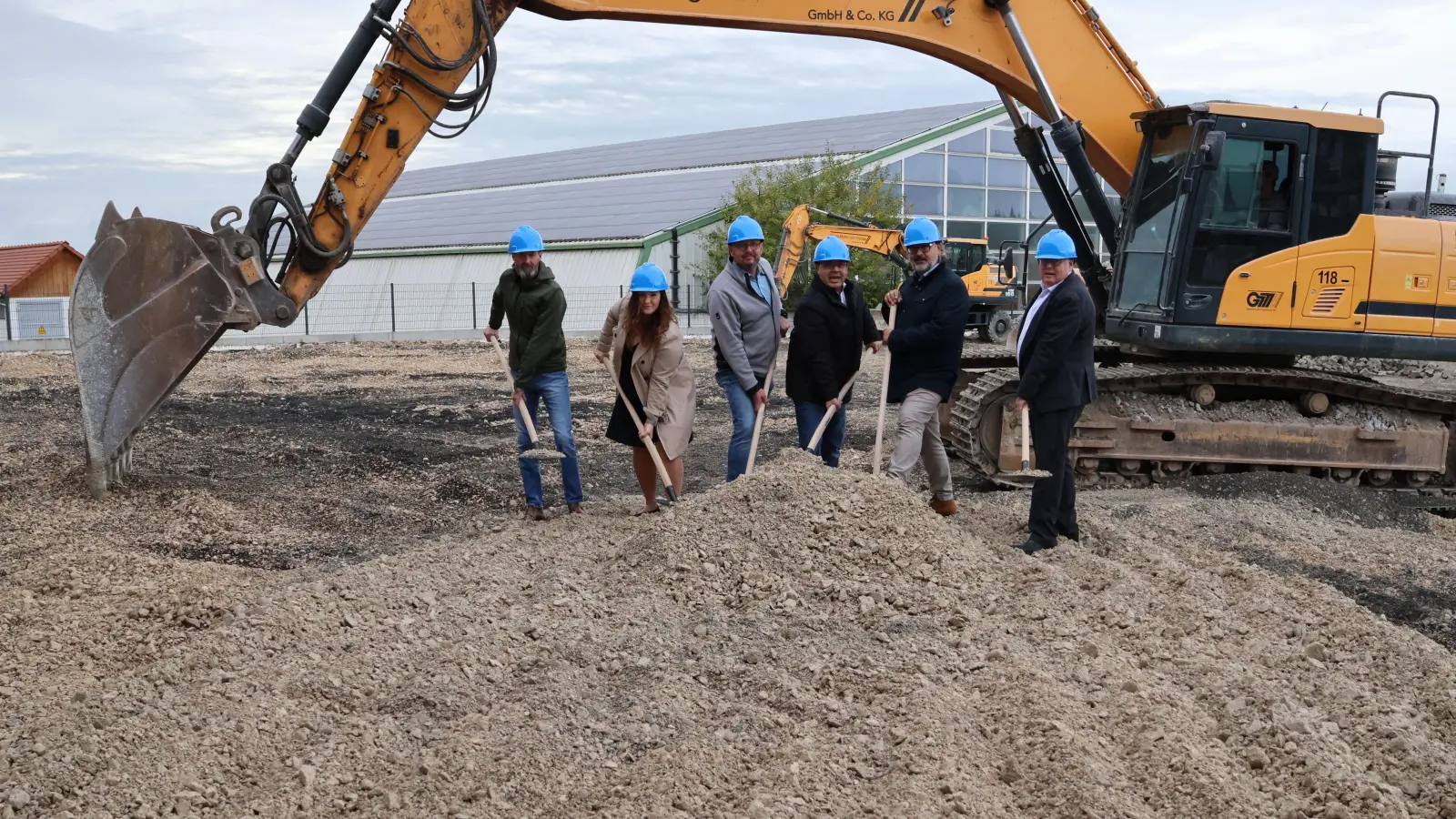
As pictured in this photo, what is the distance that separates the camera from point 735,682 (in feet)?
15.4

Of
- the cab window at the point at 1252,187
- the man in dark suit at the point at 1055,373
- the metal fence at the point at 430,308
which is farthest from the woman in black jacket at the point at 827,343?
the metal fence at the point at 430,308

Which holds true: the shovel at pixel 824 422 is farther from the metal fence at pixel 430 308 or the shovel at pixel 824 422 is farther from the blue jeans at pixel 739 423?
the metal fence at pixel 430 308

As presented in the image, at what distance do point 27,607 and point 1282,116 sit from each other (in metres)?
8.08

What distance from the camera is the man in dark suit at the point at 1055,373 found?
6625 mm

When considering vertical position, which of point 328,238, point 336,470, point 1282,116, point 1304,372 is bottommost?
point 336,470

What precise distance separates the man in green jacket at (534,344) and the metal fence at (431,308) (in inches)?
856

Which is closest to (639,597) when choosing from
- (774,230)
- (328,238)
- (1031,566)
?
(1031,566)

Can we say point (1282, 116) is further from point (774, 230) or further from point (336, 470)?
point (774, 230)

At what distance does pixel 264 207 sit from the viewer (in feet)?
23.7

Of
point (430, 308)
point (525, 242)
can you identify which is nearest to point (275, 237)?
point (525, 242)

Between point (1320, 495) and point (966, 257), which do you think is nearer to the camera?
point (1320, 495)

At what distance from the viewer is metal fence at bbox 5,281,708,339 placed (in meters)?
29.9

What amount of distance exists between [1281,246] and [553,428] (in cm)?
519

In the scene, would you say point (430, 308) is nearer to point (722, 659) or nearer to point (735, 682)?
point (722, 659)
